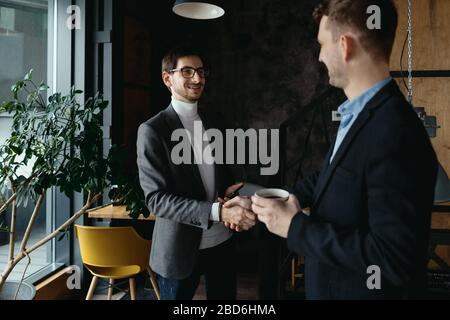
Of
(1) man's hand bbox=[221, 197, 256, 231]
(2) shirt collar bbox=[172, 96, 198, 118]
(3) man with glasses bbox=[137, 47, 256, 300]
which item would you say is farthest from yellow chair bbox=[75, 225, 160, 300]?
(1) man's hand bbox=[221, 197, 256, 231]

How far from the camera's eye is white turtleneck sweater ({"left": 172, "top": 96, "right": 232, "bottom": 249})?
2.03 metres

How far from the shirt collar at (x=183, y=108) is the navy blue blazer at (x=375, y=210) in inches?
37.0

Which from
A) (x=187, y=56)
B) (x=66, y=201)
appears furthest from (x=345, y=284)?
(x=66, y=201)

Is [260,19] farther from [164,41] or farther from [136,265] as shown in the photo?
[136,265]

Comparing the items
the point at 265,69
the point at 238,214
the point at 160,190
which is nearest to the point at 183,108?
the point at 160,190

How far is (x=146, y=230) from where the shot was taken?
4.11 m

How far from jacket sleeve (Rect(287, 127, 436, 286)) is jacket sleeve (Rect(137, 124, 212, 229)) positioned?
0.82 metres

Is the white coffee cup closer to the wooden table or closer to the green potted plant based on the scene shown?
the green potted plant

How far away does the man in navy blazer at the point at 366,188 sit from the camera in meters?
1.07

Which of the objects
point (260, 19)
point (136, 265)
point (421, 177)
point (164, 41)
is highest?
point (260, 19)

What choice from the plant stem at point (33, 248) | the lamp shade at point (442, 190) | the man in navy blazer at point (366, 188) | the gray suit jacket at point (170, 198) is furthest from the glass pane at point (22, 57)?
the lamp shade at point (442, 190)

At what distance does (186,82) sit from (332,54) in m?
0.92

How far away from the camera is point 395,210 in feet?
3.49

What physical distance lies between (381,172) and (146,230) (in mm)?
3303
